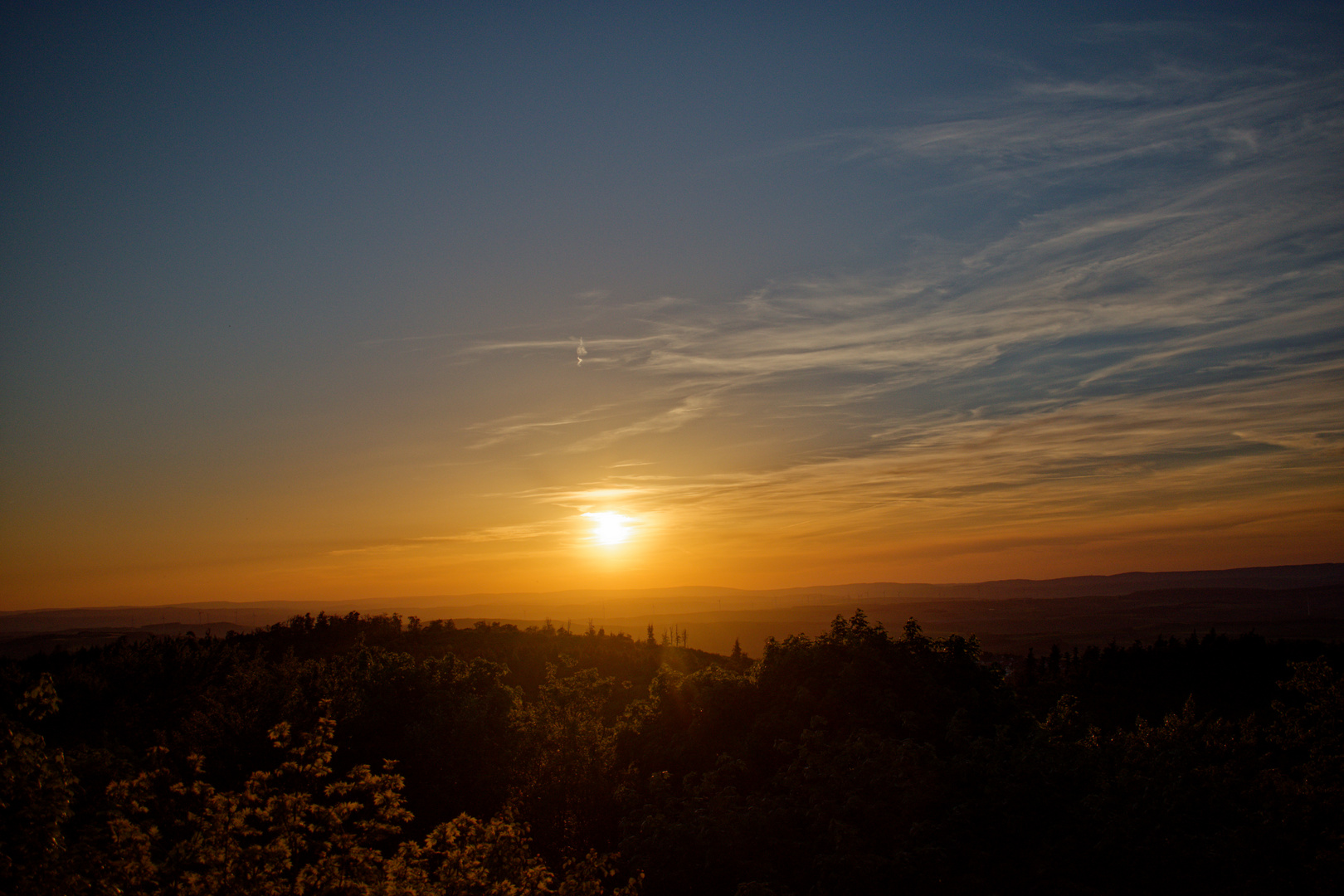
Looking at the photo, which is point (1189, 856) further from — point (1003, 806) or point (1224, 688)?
point (1224, 688)

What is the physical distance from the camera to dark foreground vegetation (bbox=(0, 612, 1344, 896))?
14945 mm

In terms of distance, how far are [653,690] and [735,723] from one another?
793cm

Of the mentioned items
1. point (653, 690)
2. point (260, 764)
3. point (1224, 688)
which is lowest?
point (1224, 688)

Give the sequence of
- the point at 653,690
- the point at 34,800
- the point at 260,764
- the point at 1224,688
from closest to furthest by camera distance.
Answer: the point at 34,800 < the point at 260,764 < the point at 653,690 < the point at 1224,688

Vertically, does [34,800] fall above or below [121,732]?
above

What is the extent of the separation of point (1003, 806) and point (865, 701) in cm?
969

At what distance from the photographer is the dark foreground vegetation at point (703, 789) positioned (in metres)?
14.9

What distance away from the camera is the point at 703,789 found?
2873cm

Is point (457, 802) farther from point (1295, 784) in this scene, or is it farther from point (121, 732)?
point (1295, 784)

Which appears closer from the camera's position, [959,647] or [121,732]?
[959,647]

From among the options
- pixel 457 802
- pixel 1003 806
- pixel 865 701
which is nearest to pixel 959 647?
pixel 865 701

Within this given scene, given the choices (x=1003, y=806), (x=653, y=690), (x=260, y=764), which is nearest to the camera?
(x=1003, y=806)

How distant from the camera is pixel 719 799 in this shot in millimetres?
25906

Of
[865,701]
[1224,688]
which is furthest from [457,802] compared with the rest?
[1224,688]
